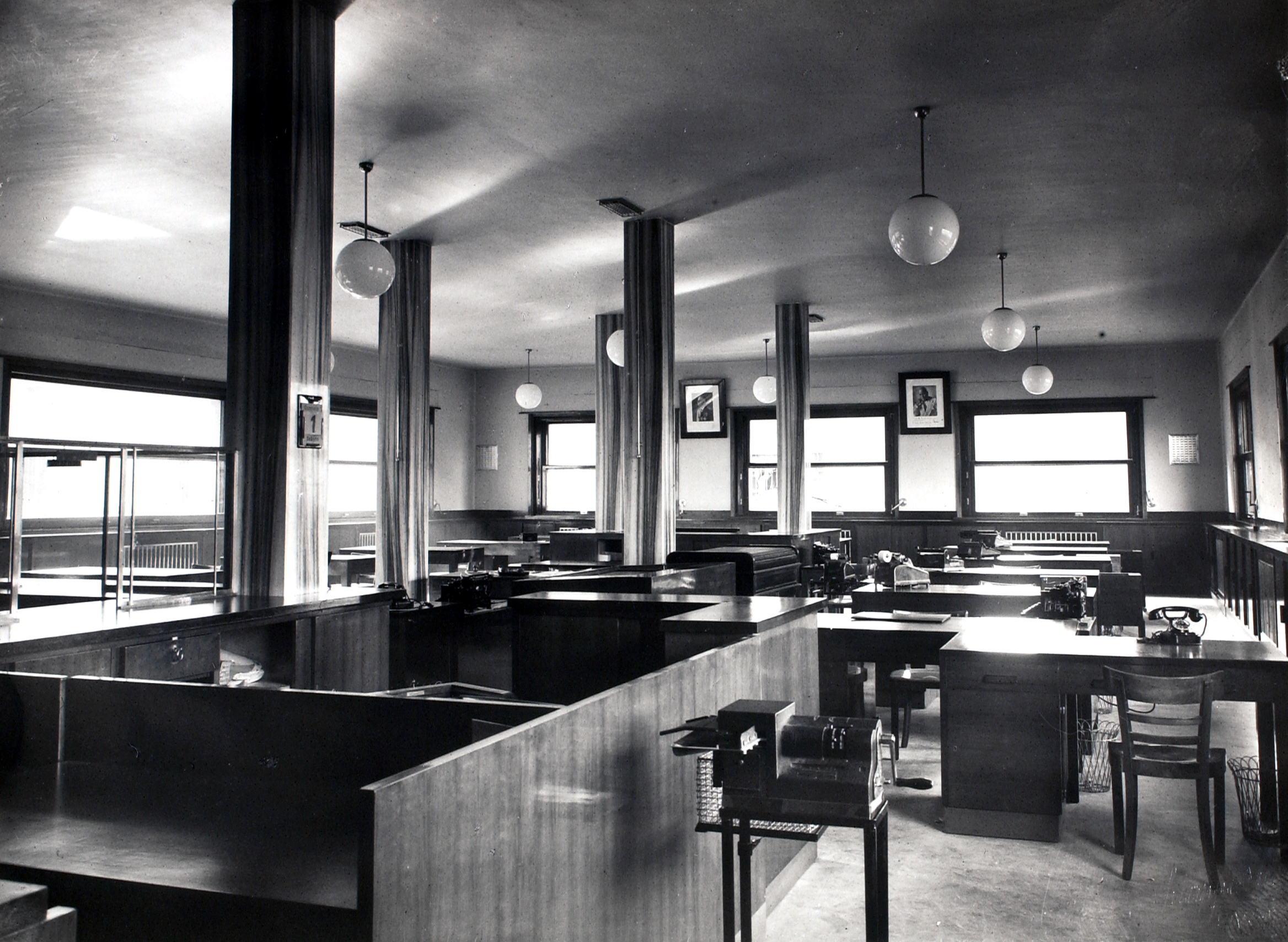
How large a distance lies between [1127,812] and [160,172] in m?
6.50

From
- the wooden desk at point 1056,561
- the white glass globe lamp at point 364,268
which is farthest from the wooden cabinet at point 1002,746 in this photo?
the wooden desk at point 1056,561

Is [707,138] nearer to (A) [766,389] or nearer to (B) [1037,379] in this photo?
(A) [766,389]

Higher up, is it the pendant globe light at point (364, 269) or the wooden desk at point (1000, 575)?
the pendant globe light at point (364, 269)

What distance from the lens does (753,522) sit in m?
14.4

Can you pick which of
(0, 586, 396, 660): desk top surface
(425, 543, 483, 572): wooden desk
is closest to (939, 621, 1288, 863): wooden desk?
(0, 586, 396, 660): desk top surface

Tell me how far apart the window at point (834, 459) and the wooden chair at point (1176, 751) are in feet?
33.9

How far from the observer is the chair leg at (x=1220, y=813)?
3729 millimetres

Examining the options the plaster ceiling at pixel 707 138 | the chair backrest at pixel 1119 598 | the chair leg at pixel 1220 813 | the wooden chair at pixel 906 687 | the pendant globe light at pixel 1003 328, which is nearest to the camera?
the chair leg at pixel 1220 813

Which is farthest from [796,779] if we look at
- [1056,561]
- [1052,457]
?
[1052,457]

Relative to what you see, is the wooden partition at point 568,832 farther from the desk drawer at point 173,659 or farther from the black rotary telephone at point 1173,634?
the black rotary telephone at point 1173,634

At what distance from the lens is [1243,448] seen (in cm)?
1149

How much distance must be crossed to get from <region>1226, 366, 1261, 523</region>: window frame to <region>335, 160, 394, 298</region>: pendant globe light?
8.99 m

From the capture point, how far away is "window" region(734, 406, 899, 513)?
47.0ft

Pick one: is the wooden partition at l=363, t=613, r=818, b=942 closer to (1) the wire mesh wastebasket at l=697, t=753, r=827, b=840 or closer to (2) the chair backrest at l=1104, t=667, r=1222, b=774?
(1) the wire mesh wastebasket at l=697, t=753, r=827, b=840
